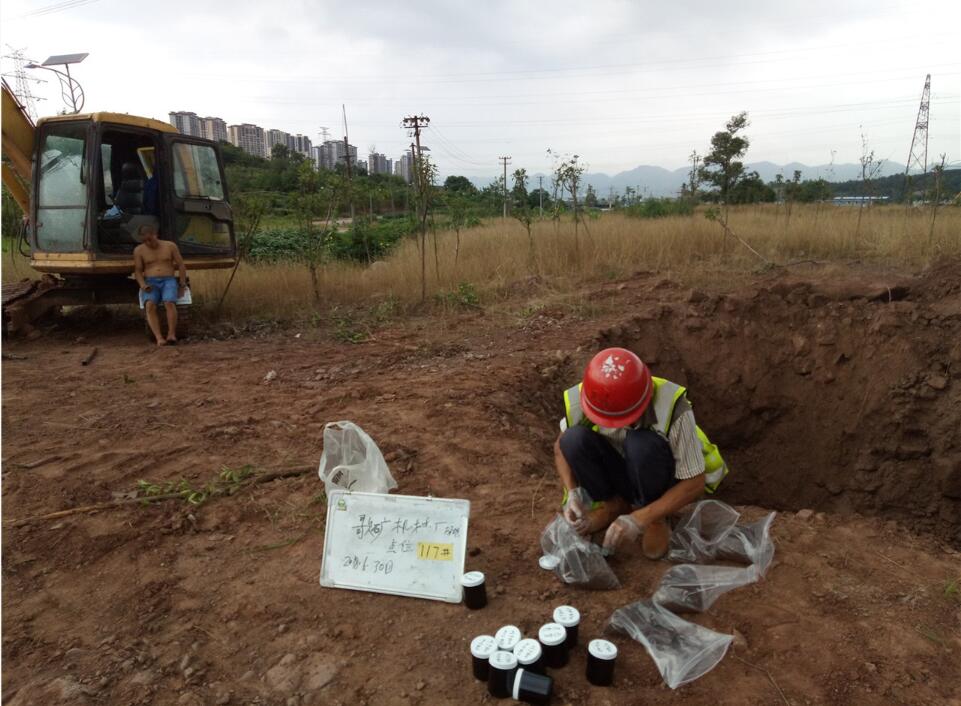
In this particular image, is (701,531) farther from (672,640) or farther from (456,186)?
(456,186)

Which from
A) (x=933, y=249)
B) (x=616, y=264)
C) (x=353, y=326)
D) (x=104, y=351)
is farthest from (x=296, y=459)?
(x=933, y=249)

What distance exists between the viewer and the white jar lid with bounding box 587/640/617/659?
1.60m

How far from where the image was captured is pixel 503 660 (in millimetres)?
1597

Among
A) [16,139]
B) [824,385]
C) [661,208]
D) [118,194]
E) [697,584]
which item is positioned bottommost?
[824,385]

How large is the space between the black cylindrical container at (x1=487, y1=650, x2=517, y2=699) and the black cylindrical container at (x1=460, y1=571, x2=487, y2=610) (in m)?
0.32

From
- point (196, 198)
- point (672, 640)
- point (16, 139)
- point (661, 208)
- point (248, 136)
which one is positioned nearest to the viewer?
point (672, 640)

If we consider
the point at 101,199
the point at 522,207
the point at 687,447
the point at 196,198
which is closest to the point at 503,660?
the point at 687,447

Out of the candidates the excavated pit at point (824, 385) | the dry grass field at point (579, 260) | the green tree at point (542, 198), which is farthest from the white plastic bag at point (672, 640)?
the green tree at point (542, 198)

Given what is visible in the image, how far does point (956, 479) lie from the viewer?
3.77 m

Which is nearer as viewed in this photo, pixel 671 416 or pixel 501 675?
pixel 501 675

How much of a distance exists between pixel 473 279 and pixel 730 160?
11.2 m

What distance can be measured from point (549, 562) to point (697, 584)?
1.62ft

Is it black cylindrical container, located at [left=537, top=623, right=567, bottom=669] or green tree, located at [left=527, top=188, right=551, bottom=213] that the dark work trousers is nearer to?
black cylindrical container, located at [left=537, top=623, right=567, bottom=669]

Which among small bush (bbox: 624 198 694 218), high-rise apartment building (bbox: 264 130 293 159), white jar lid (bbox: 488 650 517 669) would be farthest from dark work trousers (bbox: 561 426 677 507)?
high-rise apartment building (bbox: 264 130 293 159)
